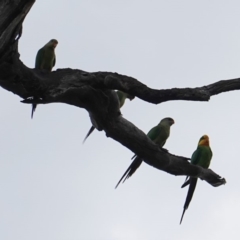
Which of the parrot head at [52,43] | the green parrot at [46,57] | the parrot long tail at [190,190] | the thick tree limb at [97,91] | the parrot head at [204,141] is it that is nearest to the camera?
the thick tree limb at [97,91]

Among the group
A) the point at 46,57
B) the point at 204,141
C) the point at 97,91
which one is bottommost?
the point at 97,91

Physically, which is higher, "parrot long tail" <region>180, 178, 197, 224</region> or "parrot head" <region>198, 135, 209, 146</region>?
"parrot head" <region>198, 135, 209, 146</region>

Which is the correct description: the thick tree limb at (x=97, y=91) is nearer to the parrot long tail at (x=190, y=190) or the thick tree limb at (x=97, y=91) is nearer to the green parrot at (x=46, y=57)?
the parrot long tail at (x=190, y=190)

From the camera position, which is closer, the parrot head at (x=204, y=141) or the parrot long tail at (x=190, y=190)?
the parrot long tail at (x=190, y=190)

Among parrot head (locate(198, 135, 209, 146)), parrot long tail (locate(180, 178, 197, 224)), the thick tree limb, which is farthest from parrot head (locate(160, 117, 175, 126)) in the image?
the thick tree limb

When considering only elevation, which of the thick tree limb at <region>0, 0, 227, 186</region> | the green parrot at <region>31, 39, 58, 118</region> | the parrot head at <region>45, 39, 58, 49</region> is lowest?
the thick tree limb at <region>0, 0, 227, 186</region>

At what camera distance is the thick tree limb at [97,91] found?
383cm

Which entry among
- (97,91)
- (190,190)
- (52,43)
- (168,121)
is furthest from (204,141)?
(97,91)

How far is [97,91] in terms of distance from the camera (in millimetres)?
4301

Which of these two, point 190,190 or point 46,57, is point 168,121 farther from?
point 190,190

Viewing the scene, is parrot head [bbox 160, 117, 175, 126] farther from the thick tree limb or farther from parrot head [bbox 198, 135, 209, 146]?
the thick tree limb

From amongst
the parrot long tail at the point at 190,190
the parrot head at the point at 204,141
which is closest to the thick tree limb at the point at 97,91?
the parrot long tail at the point at 190,190

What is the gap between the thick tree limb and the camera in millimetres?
3830

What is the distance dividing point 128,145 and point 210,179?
0.96 metres
